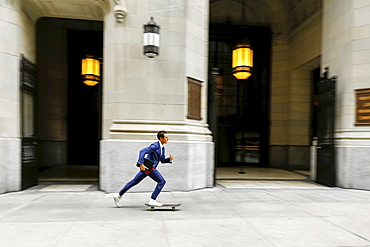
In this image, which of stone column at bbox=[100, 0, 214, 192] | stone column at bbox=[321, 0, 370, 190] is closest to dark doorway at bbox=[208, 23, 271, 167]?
stone column at bbox=[321, 0, 370, 190]

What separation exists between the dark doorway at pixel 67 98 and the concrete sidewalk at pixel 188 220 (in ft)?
19.9

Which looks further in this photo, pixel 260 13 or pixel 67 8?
pixel 260 13

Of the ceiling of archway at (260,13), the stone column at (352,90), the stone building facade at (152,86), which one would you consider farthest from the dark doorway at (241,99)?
the stone column at (352,90)

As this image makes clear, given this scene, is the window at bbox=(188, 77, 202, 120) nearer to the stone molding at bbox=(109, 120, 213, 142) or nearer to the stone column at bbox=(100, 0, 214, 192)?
the stone column at bbox=(100, 0, 214, 192)

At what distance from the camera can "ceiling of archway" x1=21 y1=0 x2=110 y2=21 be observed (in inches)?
319

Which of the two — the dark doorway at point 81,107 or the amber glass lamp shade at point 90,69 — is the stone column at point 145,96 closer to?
the amber glass lamp shade at point 90,69

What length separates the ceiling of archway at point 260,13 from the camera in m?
13.9

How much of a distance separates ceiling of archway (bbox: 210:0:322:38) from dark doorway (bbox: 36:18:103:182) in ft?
21.2

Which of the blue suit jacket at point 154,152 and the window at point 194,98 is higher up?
the window at point 194,98

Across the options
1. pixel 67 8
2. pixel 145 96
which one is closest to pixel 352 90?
pixel 145 96

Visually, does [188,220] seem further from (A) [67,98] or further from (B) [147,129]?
(A) [67,98]

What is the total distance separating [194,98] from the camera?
8438mm

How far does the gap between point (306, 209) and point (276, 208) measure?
2.16 ft

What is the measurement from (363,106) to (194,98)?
5470 millimetres
